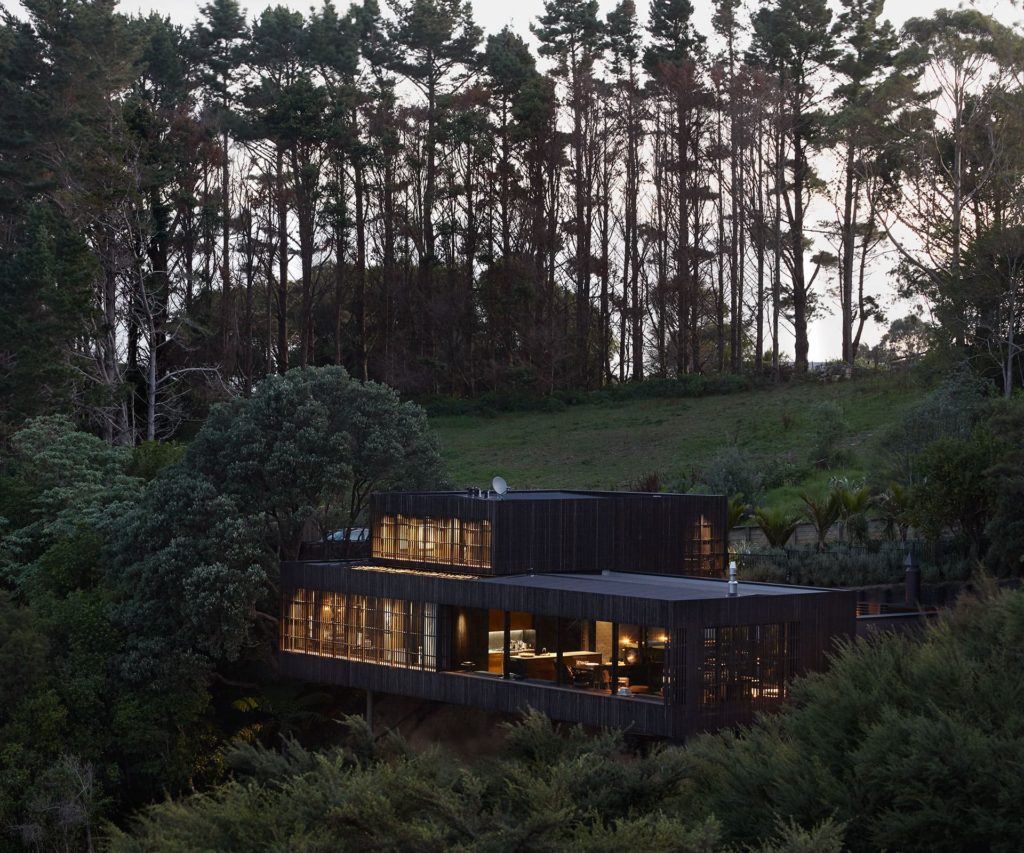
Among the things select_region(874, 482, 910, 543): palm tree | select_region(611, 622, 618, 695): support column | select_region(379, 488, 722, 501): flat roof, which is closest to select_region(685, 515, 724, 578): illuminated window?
select_region(379, 488, 722, 501): flat roof

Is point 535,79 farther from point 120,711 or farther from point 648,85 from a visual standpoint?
point 120,711

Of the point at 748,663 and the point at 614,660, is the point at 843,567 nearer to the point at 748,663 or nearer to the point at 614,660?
the point at 748,663

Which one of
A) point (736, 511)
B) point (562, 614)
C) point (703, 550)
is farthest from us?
point (736, 511)

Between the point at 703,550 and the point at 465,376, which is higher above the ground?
the point at 465,376

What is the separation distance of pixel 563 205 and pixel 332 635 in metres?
34.7

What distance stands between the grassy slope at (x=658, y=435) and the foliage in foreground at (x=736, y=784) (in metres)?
21.4

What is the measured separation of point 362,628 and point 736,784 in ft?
38.8

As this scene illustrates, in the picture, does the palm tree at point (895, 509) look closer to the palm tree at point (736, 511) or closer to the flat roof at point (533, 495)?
the palm tree at point (736, 511)

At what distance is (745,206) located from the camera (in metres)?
55.4

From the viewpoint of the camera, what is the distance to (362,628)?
2642 centimetres

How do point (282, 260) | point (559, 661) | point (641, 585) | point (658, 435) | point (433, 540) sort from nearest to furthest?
point (559, 661) → point (641, 585) → point (433, 540) → point (658, 435) → point (282, 260)

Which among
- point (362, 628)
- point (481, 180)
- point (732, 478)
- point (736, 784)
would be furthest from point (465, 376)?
point (736, 784)

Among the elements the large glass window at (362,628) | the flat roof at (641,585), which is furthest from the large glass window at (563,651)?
the large glass window at (362,628)

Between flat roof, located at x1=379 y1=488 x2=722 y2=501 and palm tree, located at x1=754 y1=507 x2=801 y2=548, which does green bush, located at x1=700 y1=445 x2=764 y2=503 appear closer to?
palm tree, located at x1=754 y1=507 x2=801 y2=548
